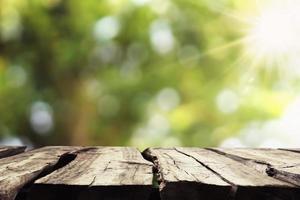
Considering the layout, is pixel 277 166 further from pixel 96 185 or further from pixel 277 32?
pixel 277 32

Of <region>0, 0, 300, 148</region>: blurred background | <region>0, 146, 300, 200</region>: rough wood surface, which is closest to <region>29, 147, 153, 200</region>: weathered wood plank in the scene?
<region>0, 146, 300, 200</region>: rough wood surface

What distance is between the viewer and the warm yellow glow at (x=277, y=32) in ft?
32.2

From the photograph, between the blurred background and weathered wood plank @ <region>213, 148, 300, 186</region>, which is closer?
weathered wood plank @ <region>213, 148, 300, 186</region>

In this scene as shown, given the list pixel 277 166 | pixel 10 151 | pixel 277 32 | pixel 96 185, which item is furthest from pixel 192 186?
pixel 277 32

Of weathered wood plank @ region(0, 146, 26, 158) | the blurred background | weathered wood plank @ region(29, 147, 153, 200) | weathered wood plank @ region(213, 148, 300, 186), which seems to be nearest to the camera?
weathered wood plank @ region(29, 147, 153, 200)

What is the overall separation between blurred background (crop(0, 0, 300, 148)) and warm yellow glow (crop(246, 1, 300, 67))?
0.61 metres

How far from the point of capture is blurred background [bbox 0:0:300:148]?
7.76m

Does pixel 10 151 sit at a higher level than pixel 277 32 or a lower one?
lower

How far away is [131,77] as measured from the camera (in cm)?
834

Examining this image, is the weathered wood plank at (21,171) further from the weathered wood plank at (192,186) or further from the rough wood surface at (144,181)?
the weathered wood plank at (192,186)

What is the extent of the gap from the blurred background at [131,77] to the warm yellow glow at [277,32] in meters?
0.61

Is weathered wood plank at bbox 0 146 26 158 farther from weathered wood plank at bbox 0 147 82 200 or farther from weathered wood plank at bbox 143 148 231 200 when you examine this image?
weathered wood plank at bbox 143 148 231 200

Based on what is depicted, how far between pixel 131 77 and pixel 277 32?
3947 millimetres

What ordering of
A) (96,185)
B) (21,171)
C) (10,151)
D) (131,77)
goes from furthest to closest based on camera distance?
(131,77) → (10,151) → (21,171) → (96,185)
